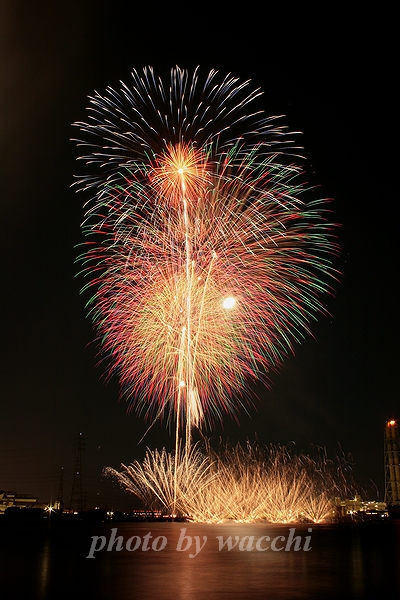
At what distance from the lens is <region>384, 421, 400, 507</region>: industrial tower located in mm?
79312

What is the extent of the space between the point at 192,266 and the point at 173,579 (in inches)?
628

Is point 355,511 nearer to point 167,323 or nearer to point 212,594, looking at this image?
point 167,323

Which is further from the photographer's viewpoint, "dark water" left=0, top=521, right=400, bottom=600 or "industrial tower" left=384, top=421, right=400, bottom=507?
"industrial tower" left=384, top=421, right=400, bottom=507

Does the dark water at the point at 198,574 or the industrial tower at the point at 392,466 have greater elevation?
the industrial tower at the point at 392,466

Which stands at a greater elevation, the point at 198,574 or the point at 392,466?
the point at 392,466

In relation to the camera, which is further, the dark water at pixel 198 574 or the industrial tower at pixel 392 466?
the industrial tower at pixel 392 466

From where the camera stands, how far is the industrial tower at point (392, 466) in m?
79.3

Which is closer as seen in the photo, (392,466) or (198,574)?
(198,574)

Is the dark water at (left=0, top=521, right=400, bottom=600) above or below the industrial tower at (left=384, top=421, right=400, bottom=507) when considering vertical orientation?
below

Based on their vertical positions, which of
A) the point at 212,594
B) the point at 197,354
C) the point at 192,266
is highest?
the point at 192,266

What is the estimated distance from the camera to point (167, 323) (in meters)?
29.0

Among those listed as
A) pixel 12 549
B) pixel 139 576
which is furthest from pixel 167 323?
pixel 139 576

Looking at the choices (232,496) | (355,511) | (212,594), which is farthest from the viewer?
(355,511)

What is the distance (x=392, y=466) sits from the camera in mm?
79750
